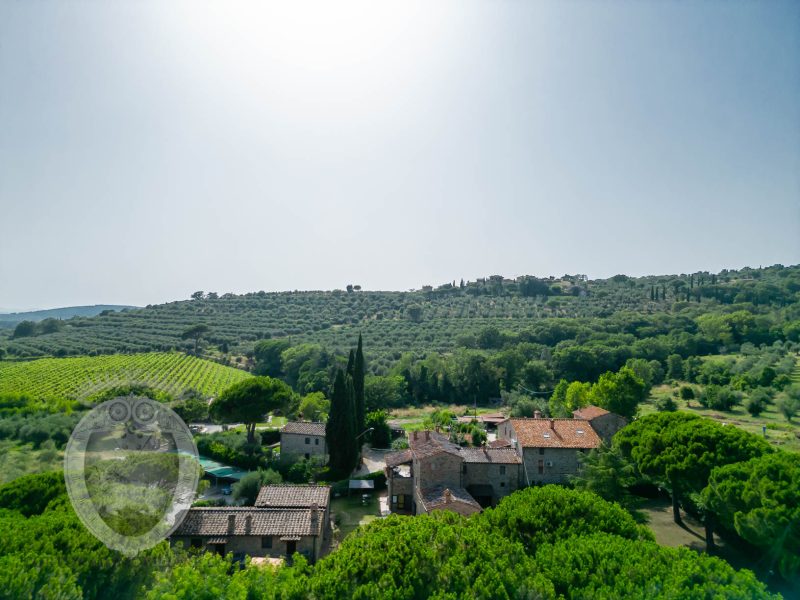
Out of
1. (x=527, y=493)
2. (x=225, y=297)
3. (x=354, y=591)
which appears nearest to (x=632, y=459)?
(x=527, y=493)

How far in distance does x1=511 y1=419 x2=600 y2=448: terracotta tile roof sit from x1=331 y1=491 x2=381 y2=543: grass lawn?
375 inches

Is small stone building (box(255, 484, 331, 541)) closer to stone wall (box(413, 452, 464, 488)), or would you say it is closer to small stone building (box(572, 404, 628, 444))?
stone wall (box(413, 452, 464, 488))

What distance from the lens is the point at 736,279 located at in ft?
453

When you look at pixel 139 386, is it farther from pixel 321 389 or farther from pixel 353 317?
pixel 353 317

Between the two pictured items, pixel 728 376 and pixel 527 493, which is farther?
pixel 728 376

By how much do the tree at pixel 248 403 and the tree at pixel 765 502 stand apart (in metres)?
28.6

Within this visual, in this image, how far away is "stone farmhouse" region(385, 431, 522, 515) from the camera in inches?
985

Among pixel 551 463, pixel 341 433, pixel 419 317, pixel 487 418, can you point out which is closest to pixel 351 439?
pixel 341 433

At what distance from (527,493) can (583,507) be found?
2232 mm

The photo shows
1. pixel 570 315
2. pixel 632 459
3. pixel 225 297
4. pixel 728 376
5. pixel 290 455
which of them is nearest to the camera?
pixel 632 459

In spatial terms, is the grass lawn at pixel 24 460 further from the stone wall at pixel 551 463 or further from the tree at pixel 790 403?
the tree at pixel 790 403

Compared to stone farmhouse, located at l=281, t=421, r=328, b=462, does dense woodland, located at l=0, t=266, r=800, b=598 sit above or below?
above

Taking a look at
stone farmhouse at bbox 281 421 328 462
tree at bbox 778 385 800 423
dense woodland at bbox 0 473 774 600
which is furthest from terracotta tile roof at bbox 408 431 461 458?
tree at bbox 778 385 800 423

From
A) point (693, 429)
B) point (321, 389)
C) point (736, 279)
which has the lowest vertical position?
point (321, 389)
